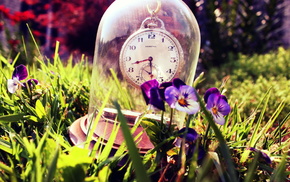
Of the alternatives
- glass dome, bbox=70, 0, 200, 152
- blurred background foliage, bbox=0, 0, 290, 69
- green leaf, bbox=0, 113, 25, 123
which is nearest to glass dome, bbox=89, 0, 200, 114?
glass dome, bbox=70, 0, 200, 152

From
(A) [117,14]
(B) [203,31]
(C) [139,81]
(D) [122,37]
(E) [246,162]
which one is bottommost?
(E) [246,162]

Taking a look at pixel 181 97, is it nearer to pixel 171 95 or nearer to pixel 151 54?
pixel 171 95

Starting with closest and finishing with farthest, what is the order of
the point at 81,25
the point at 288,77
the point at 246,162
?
the point at 246,162 < the point at 288,77 < the point at 81,25

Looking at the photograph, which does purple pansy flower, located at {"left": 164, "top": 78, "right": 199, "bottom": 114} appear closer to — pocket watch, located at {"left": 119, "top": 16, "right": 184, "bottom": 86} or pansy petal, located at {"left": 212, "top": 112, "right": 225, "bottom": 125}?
pansy petal, located at {"left": 212, "top": 112, "right": 225, "bottom": 125}

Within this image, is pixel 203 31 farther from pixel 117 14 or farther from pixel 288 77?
pixel 117 14

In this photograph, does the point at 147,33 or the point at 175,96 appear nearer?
the point at 175,96

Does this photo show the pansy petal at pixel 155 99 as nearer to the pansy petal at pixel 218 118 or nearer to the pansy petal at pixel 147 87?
the pansy petal at pixel 147 87

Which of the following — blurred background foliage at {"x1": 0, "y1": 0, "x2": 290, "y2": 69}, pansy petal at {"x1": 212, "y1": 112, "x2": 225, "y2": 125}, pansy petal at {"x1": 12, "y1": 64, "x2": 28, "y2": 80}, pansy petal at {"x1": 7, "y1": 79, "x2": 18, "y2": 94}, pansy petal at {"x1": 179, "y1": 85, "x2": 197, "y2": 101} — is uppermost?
blurred background foliage at {"x1": 0, "y1": 0, "x2": 290, "y2": 69}

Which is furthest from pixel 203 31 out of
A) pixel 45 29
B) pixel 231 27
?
pixel 45 29
